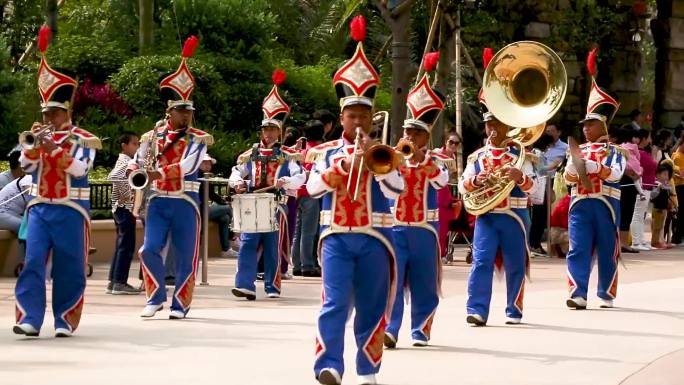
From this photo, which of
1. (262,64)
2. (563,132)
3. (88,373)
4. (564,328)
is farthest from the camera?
(563,132)

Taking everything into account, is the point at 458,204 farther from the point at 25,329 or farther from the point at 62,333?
the point at 25,329

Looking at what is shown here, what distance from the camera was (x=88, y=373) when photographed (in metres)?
10.7

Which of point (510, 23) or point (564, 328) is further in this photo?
point (510, 23)

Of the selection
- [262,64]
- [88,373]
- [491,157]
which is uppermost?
[262,64]

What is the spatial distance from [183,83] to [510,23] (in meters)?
15.0

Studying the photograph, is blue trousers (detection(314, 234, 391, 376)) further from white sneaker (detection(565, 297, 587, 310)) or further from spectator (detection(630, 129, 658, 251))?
spectator (detection(630, 129, 658, 251))

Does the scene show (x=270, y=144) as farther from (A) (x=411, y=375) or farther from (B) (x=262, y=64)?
(B) (x=262, y=64)

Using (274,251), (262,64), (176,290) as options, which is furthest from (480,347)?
(262,64)

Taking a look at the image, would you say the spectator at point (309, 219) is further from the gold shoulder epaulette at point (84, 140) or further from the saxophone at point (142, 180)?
the gold shoulder epaulette at point (84, 140)

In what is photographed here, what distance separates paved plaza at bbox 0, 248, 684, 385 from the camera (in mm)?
10719

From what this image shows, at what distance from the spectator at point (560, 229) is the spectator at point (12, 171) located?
7.43 m

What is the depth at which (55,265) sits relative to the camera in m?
12.7

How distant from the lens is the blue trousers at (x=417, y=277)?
12195mm

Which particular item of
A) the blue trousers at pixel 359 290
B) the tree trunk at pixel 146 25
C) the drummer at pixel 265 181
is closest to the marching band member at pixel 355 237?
the blue trousers at pixel 359 290
